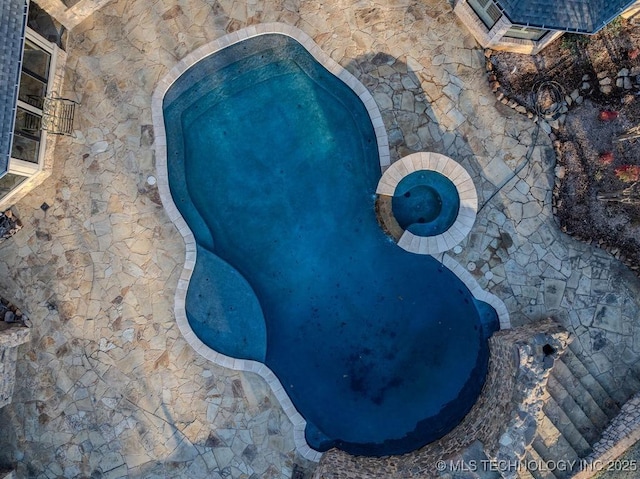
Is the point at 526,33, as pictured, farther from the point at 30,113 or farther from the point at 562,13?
the point at 30,113

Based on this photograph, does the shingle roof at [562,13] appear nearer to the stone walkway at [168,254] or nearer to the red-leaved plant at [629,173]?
the stone walkway at [168,254]

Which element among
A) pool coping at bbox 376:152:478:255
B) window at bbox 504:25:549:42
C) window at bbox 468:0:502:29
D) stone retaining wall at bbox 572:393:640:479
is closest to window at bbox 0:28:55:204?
pool coping at bbox 376:152:478:255

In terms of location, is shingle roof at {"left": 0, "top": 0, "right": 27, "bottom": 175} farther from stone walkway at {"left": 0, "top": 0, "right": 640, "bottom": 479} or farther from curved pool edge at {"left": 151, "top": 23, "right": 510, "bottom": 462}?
curved pool edge at {"left": 151, "top": 23, "right": 510, "bottom": 462}

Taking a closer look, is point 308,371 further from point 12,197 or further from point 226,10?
point 226,10

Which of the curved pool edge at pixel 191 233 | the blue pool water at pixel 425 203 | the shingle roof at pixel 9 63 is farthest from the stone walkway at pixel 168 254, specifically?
the shingle roof at pixel 9 63

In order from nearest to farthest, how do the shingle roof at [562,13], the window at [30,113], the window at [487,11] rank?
the shingle roof at [562,13]
the window at [30,113]
the window at [487,11]

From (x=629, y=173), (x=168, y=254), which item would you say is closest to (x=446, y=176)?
(x=629, y=173)

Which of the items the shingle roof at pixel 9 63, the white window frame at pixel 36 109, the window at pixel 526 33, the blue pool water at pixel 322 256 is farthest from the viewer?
the blue pool water at pixel 322 256
